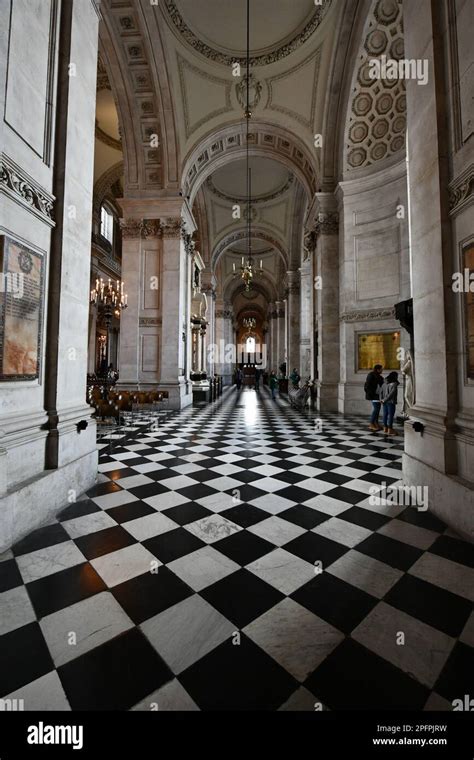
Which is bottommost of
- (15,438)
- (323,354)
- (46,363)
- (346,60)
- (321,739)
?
(321,739)

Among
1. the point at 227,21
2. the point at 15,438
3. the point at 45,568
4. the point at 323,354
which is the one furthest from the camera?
the point at 323,354

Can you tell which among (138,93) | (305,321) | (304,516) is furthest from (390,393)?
(305,321)

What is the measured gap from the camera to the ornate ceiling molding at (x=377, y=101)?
8234mm

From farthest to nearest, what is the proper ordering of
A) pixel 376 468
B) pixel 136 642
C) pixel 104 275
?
pixel 104 275
pixel 376 468
pixel 136 642

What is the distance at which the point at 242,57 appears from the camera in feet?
35.1

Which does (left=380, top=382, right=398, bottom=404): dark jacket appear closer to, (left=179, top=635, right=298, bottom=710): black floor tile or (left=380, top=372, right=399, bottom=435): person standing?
(left=380, top=372, right=399, bottom=435): person standing

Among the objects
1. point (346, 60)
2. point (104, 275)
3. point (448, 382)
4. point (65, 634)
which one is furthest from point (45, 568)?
point (104, 275)

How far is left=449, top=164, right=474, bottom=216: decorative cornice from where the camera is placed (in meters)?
2.84

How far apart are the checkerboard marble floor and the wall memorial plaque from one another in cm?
146

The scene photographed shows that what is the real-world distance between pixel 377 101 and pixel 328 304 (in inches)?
241

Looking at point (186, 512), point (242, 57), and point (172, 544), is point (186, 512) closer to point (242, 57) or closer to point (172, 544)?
point (172, 544)

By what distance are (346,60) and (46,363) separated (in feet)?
42.2

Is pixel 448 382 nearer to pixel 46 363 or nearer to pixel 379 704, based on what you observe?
pixel 379 704

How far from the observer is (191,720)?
121cm
